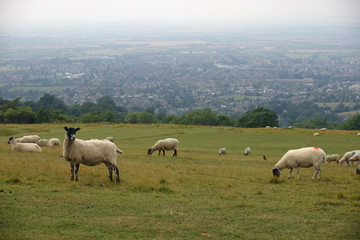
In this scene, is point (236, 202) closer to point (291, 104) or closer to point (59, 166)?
point (59, 166)

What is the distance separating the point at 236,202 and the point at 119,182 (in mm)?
5111

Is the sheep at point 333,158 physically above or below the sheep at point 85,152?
below

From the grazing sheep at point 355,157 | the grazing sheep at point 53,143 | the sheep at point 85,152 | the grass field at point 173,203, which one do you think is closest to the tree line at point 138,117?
the grazing sheep at point 53,143

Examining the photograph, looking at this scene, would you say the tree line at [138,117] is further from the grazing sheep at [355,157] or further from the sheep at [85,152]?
the sheep at [85,152]

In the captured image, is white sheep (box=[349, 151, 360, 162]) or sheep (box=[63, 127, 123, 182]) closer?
sheep (box=[63, 127, 123, 182])

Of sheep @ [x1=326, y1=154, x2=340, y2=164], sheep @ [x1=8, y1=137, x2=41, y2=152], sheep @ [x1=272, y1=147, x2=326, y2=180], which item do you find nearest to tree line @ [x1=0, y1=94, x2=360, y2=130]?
sheep @ [x1=8, y1=137, x2=41, y2=152]

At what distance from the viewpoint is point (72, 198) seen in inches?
497

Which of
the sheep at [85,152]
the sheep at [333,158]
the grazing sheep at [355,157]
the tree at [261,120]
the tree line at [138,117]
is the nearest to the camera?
the sheep at [85,152]

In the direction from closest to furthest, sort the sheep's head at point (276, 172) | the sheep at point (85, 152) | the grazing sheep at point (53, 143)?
1. the sheep at point (85, 152)
2. the sheep's head at point (276, 172)
3. the grazing sheep at point (53, 143)

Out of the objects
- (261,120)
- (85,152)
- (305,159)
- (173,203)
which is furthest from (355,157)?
(261,120)

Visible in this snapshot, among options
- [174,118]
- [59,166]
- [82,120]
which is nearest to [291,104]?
[174,118]

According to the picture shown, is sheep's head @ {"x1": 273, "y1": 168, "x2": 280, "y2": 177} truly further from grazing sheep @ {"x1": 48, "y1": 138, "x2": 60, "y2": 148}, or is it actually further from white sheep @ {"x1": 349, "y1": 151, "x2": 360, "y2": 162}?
grazing sheep @ {"x1": 48, "y1": 138, "x2": 60, "y2": 148}

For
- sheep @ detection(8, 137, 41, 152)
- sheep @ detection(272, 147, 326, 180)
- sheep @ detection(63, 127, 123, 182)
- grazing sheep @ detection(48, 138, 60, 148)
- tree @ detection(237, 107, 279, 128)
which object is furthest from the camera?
tree @ detection(237, 107, 279, 128)

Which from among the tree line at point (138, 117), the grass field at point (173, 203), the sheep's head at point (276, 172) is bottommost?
the tree line at point (138, 117)
